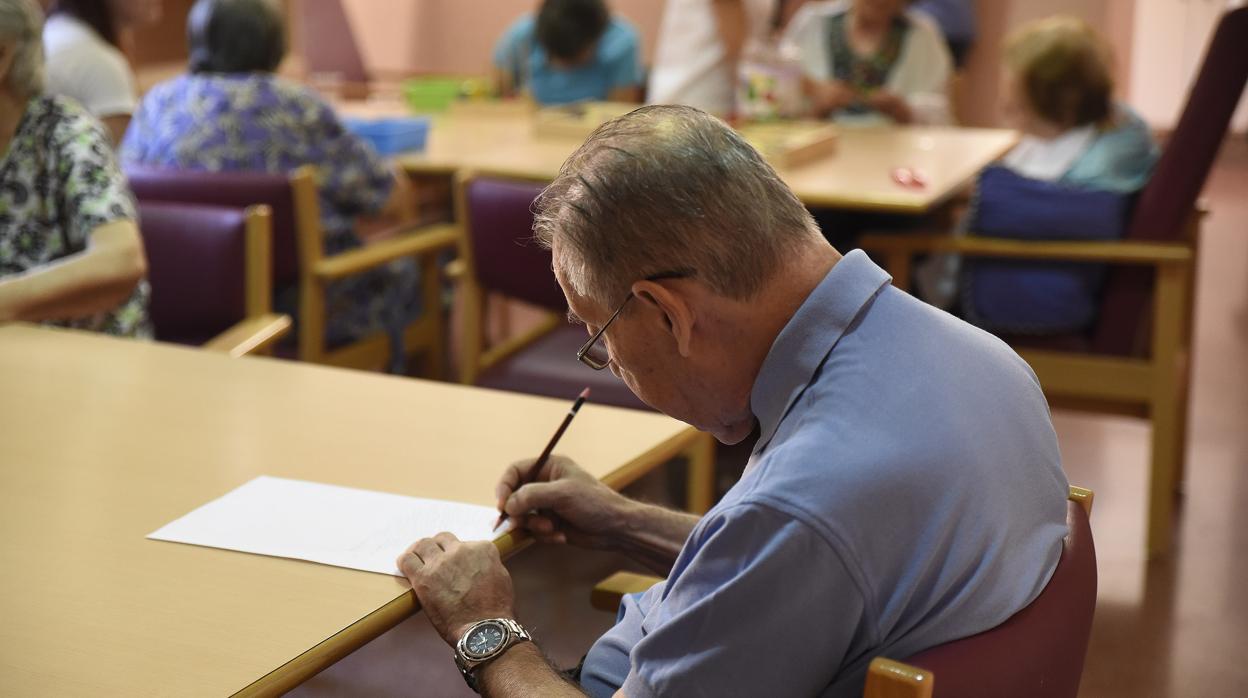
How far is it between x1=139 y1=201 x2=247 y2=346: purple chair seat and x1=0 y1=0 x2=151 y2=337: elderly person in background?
0.54 ft

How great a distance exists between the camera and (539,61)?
217 inches

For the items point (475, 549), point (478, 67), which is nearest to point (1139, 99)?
point (478, 67)

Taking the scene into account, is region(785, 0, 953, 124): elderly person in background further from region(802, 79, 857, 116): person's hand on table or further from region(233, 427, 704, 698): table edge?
region(233, 427, 704, 698): table edge

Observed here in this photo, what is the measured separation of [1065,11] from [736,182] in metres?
6.62

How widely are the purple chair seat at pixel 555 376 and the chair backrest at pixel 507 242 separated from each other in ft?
0.40

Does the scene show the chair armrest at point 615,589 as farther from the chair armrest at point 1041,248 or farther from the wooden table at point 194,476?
the chair armrest at point 1041,248

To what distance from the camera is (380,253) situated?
3201 millimetres

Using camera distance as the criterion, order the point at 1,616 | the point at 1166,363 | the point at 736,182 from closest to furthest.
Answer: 1. the point at 736,182
2. the point at 1,616
3. the point at 1166,363

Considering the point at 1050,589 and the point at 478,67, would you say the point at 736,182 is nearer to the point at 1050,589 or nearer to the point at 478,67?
the point at 1050,589

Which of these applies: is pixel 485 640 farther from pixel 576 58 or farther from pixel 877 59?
pixel 576 58

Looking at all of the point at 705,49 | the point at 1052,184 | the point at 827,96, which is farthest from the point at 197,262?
the point at 827,96

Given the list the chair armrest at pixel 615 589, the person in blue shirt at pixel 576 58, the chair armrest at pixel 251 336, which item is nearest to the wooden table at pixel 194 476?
the chair armrest at pixel 615 589

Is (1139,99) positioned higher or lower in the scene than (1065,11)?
lower

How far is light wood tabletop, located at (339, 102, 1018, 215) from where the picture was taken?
3166 millimetres
